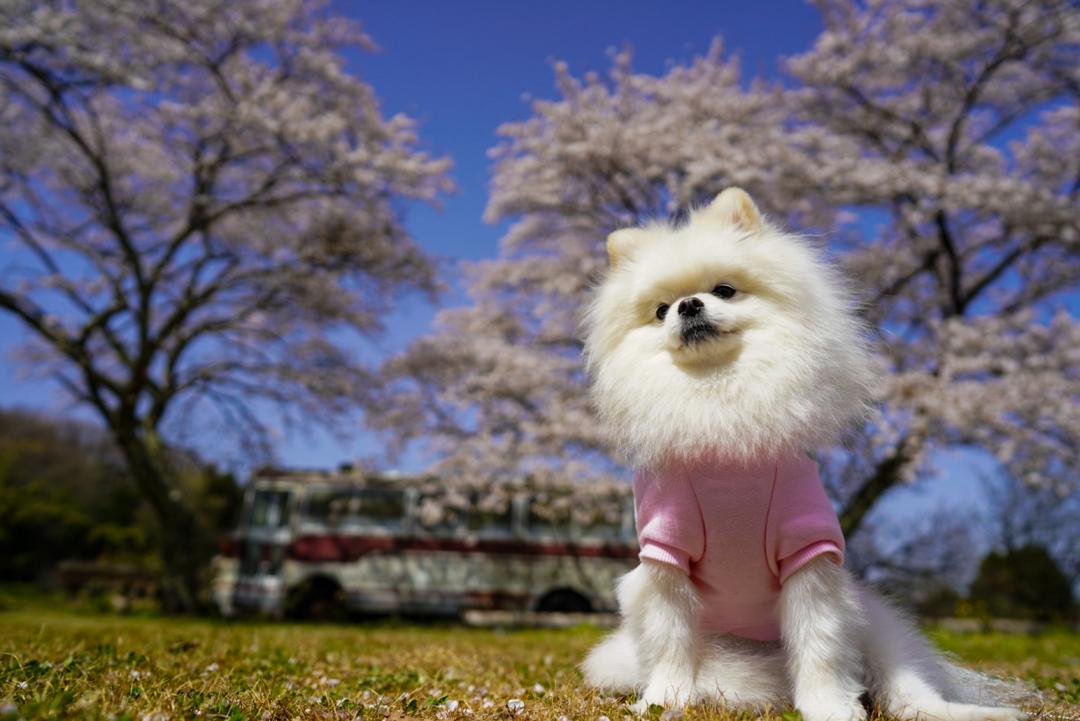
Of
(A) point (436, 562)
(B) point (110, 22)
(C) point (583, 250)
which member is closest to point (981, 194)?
(C) point (583, 250)

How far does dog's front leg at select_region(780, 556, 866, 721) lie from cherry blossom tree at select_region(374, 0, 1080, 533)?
284 inches

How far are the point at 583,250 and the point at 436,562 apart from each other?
6061 mm

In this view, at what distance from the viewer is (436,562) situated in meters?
12.7

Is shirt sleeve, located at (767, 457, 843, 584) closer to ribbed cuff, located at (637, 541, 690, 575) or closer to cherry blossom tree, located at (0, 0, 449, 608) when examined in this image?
ribbed cuff, located at (637, 541, 690, 575)

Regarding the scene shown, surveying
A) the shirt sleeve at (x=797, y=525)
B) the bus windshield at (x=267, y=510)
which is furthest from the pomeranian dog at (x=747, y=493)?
the bus windshield at (x=267, y=510)

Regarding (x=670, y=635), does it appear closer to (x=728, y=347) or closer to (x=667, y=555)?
(x=667, y=555)

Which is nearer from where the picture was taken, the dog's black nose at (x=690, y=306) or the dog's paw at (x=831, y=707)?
the dog's paw at (x=831, y=707)

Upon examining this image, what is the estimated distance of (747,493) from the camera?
215 cm

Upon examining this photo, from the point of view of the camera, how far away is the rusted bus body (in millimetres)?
12477

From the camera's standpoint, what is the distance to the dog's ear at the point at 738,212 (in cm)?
247

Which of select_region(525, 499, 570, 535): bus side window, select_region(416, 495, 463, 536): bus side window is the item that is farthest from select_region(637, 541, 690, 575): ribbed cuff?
select_region(416, 495, 463, 536): bus side window

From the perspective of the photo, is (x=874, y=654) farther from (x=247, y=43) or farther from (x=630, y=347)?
(x=247, y=43)

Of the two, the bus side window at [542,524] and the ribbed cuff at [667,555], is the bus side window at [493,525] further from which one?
the ribbed cuff at [667,555]

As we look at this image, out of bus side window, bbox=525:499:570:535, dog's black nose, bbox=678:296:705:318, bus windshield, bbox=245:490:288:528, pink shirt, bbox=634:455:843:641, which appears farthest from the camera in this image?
bus windshield, bbox=245:490:288:528
